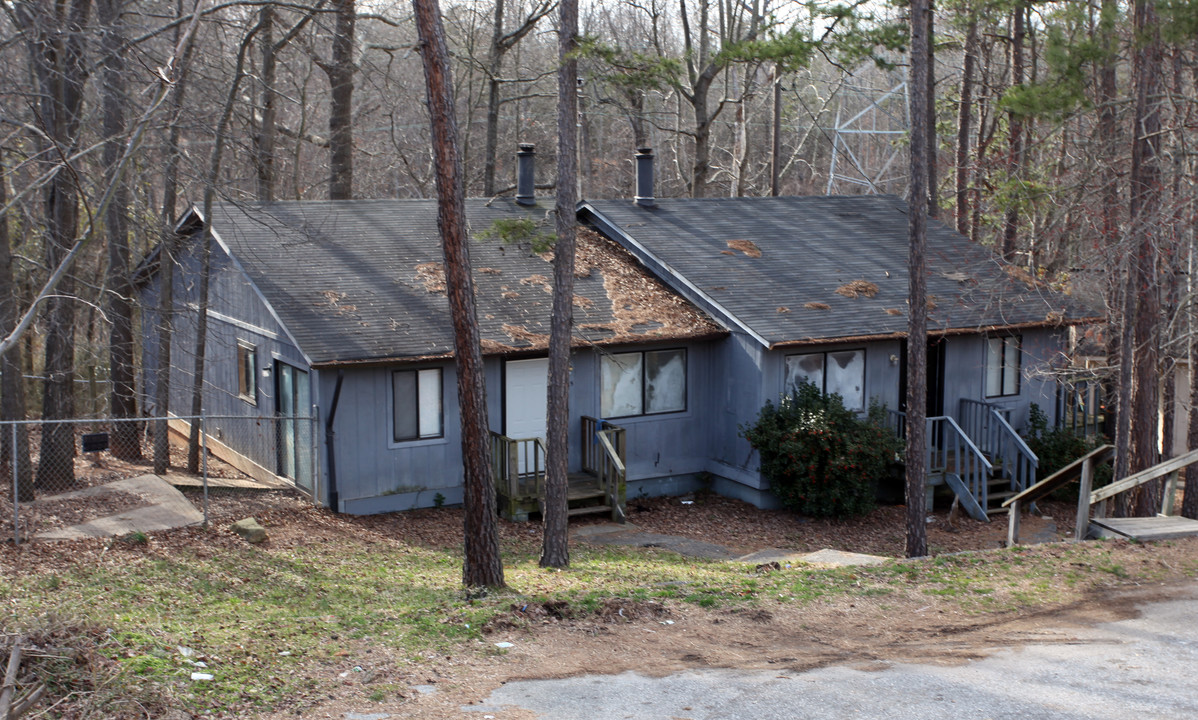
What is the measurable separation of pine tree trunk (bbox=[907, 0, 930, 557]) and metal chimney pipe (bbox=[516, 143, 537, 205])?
9.40m

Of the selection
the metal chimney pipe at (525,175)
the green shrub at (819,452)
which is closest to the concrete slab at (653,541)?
the green shrub at (819,452)

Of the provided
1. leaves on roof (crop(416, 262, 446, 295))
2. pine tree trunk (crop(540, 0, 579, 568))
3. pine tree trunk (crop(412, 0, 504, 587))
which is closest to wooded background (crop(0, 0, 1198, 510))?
pine tree trunk (crop(540, 0, 579, 568))

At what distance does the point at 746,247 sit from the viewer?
2011 centimetres

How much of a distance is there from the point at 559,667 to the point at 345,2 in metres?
16.9

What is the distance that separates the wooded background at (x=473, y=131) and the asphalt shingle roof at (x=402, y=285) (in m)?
1.30

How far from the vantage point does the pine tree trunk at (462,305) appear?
32.9 ft

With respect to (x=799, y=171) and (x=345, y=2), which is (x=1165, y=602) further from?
(x=799, y=171)

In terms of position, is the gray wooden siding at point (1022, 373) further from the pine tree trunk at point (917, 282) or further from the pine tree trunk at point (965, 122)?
the pine tree trunk at point (917, 282)

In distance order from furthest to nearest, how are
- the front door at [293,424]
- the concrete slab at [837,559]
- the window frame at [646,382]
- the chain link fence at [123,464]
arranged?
the window frame at [646,382]
the front door at [293,424]
the chain link fence at [123,464]
the concrete slab at [837,559]

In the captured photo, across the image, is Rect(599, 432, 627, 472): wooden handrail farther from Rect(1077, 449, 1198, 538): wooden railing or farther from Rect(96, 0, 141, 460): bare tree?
Rect(96, 0, 141, 460): bare tree

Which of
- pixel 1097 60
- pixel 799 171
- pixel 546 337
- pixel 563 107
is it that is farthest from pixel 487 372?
pixel 799 171

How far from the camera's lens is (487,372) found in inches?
637

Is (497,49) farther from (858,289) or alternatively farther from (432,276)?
(858,289)

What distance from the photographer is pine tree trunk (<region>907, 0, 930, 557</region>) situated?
12.7 metres
